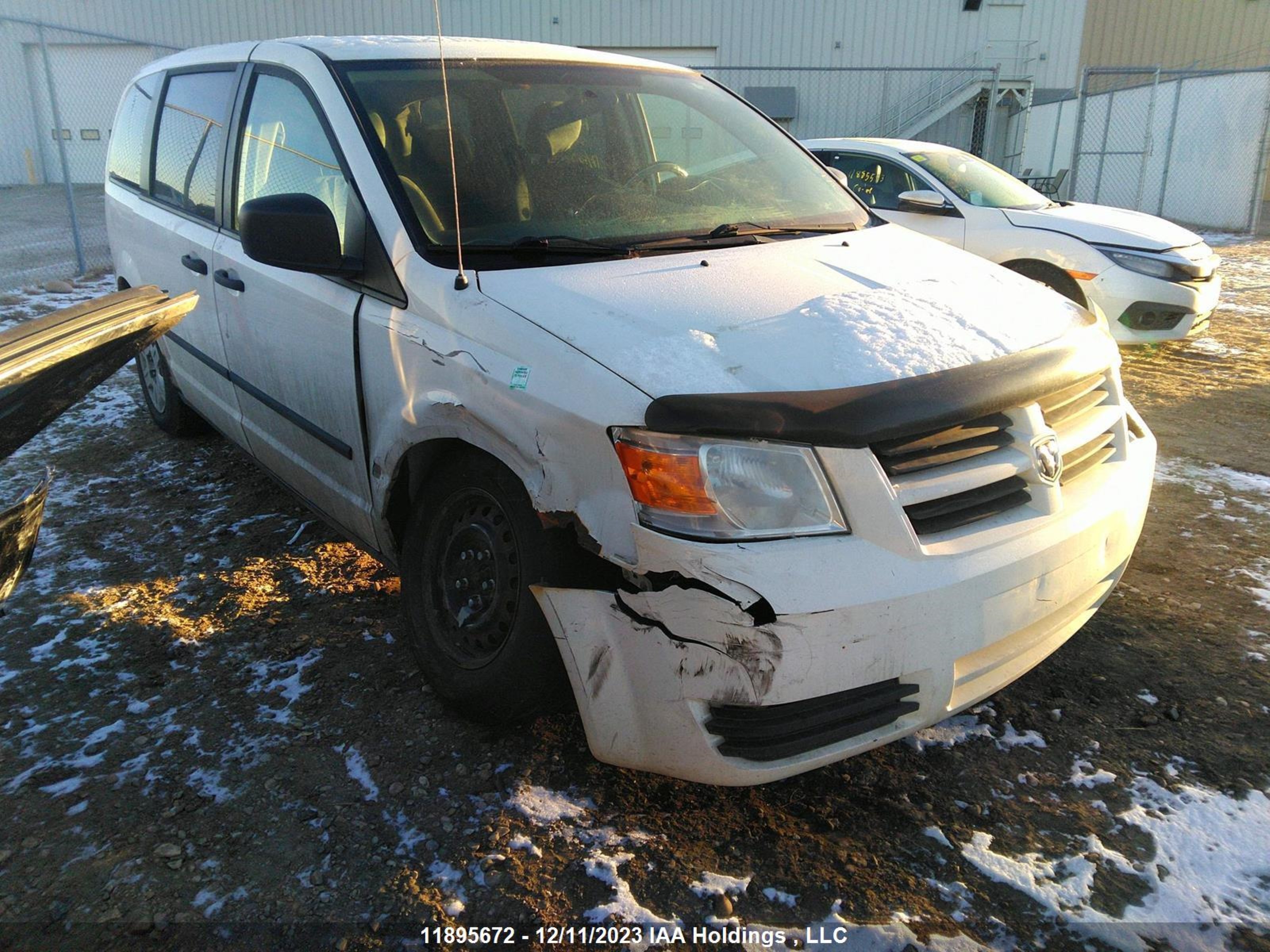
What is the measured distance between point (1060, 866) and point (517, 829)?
4.08 ft

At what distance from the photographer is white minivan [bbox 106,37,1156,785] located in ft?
6.25

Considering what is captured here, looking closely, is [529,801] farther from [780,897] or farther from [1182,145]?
[1182,145]

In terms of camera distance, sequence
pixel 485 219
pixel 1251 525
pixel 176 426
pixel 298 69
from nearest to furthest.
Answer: pixel 485 219, pixel 298 69, pixel 1251 525, pixel 176 426

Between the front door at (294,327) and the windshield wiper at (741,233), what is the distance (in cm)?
89

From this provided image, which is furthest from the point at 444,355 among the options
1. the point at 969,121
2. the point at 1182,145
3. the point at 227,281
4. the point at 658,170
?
the point at 969,121

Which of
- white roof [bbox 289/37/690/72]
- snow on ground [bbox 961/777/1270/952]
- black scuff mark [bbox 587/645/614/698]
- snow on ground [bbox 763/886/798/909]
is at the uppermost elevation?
white roof [bbox 289/37/690/72]

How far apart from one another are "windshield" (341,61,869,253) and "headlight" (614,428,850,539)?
92 cm

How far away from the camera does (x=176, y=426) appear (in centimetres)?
489

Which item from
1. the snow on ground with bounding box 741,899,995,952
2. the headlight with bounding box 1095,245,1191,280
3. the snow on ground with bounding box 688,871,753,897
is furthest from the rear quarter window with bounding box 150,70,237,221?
the headlight with bounding box 1095,245,1191,280

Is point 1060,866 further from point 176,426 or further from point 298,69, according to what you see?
point 176,426

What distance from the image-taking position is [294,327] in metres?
3.00

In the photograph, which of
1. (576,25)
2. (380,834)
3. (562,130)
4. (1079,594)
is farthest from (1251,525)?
(576,25)

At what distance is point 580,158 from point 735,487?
1.56 meters

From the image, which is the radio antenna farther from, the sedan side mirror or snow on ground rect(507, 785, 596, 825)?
the sedan side mirror
